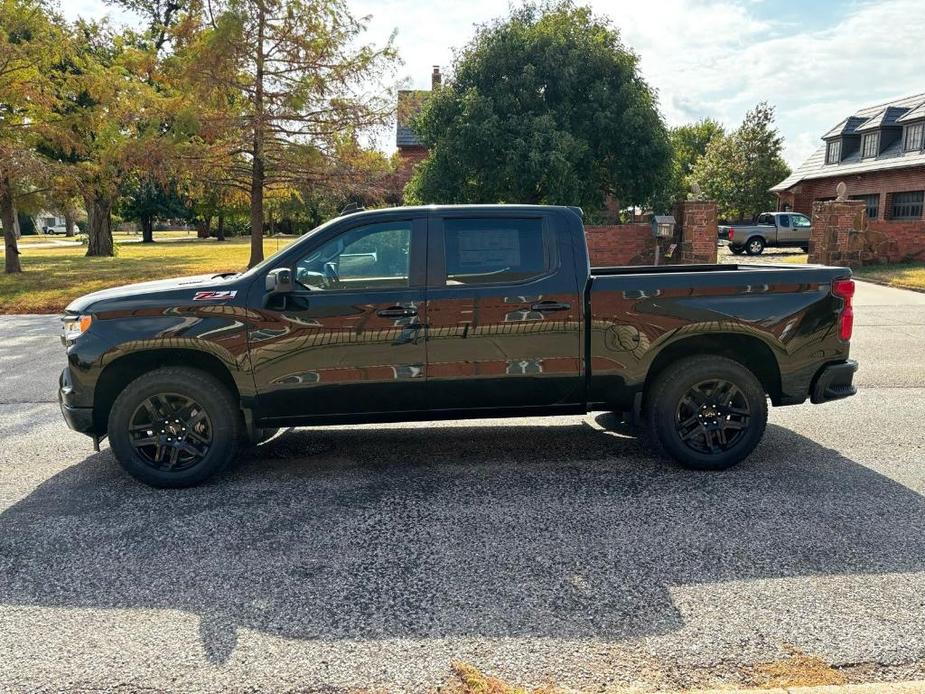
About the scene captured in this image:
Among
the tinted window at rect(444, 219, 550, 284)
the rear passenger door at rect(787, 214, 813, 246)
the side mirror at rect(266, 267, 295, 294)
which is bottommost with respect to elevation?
the side mirror at rect(266, 267, 295, 294)

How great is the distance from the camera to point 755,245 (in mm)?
31219

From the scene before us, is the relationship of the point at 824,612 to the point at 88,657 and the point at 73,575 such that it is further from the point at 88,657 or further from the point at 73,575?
the point at 73,575

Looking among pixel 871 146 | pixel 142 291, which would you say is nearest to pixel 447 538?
pixel 142 291

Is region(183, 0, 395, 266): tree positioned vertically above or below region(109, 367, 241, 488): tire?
above

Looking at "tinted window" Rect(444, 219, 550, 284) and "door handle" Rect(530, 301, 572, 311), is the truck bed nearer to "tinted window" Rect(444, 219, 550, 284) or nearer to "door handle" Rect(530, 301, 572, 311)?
"door handle" Rect(530, 301, 572, 311)

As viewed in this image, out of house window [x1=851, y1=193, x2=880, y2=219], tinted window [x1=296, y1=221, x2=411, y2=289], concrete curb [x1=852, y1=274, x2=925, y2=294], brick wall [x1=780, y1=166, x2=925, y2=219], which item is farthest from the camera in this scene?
house window [x1=851, y1=193, x2=880, y2=219]

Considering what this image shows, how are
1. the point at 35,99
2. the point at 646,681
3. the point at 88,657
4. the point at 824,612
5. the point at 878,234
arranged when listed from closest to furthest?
1. the point at 646,681
2. the point at 88,657
3. the point at 824,612
4. the point at 35,99
5. the point at 878,234

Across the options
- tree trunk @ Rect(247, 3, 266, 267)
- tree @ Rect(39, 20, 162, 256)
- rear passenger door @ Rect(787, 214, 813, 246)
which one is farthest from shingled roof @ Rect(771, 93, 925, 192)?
tree @ Rect(39, 20, 162, 256)

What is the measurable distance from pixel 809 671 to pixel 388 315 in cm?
316

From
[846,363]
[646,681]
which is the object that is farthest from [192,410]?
[846,363]

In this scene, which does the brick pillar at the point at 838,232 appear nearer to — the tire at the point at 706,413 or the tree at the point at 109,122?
the tire at the point at 706,413

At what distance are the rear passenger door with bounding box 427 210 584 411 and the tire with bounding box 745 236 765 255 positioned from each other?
1142 inches

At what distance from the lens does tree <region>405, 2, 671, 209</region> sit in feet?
64.0

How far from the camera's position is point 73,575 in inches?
146
